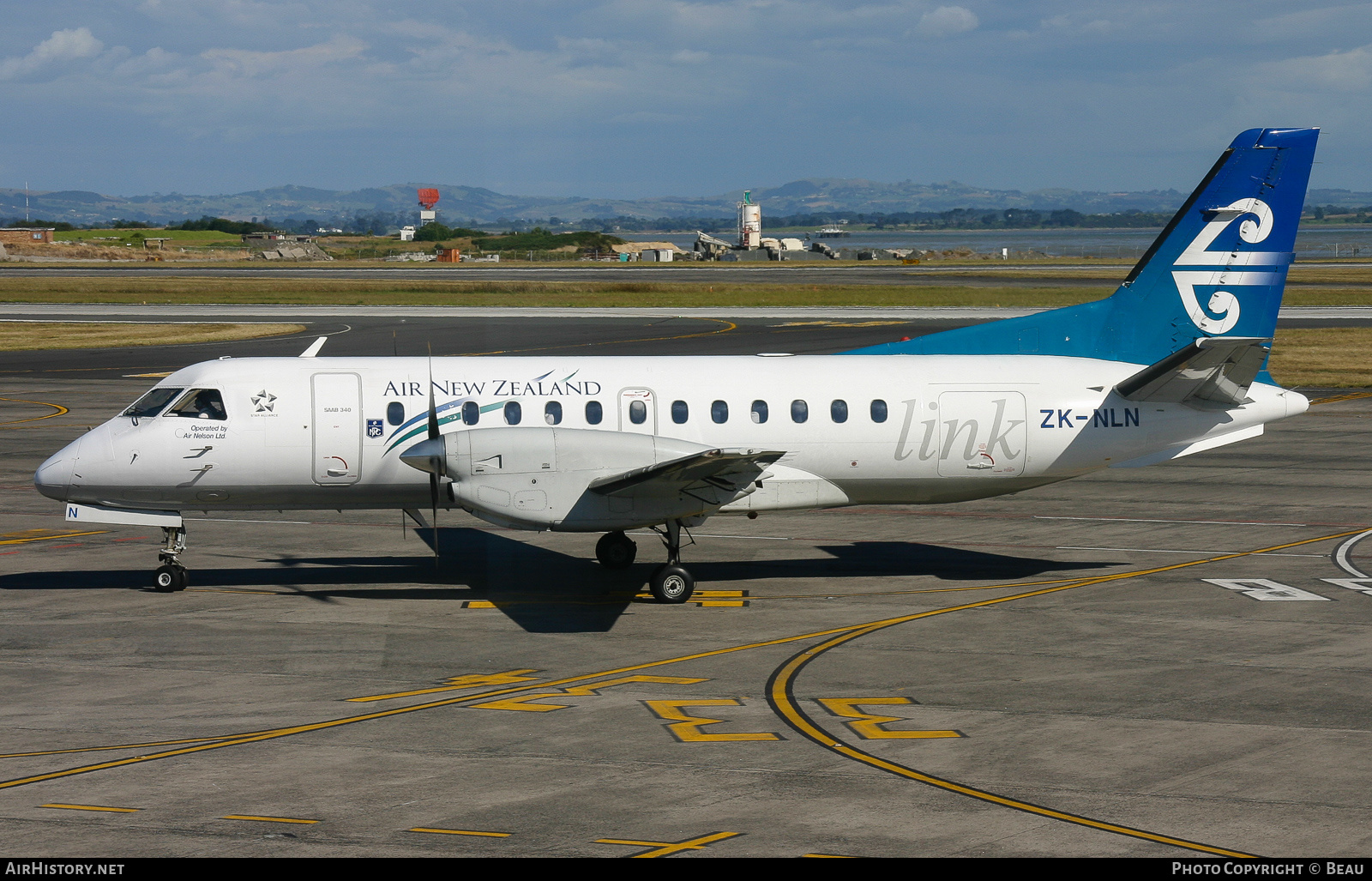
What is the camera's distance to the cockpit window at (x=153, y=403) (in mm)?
19562

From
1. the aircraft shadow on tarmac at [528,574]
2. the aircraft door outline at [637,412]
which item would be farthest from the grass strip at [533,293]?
the aircraft door outline at [637,412]

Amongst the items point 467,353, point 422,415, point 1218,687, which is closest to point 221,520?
point 422,415

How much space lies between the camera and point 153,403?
64.4 feet

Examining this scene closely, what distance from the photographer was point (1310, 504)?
26281 mm

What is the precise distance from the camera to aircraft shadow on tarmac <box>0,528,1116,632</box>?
19594mm

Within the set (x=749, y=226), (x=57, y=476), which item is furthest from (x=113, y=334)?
(x=749, y=226)

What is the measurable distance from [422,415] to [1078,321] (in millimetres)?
11625

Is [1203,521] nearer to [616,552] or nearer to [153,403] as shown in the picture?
[616,552]

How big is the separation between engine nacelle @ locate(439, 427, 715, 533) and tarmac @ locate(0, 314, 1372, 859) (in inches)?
62.3

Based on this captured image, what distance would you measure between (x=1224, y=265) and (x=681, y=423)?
33.6ft

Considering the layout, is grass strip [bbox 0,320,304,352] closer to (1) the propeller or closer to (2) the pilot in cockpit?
(2) the pilot in cockpit

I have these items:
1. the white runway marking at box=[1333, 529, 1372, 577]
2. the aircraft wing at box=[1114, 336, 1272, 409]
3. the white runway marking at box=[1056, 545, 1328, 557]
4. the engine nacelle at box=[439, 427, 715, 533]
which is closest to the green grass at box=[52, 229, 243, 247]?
the engine nacelle at box=[439, 427, 715, 533]

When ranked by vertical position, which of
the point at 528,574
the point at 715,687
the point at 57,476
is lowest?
the point at 528,574

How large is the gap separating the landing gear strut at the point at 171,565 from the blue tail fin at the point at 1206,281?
11.9m
